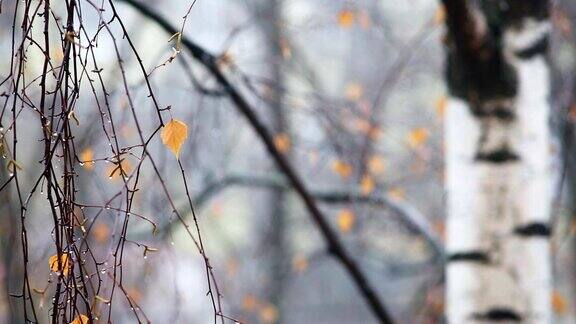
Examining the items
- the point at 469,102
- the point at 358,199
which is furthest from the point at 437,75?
the point at 469,102

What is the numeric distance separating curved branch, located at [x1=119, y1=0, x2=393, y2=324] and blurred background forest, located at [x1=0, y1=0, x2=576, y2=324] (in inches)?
2.3

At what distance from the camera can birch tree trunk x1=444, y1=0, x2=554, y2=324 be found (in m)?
1.89

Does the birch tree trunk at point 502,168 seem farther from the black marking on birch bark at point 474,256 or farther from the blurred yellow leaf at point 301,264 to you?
the blurred yellow leaf at point 301,264

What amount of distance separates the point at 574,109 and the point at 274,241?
9.04 ft

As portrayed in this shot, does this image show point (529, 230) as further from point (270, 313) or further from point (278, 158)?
point (270, 313)

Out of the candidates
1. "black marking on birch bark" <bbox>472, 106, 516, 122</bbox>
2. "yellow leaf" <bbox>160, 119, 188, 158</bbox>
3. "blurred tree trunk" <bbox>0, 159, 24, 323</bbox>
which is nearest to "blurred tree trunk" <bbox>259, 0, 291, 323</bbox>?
"blurred tree trunk" <bbox>0, 159, 24, 323</bbox>

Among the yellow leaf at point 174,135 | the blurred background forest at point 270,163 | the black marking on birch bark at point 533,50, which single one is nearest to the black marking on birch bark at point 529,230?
the black marking on birch bark at point 533,50

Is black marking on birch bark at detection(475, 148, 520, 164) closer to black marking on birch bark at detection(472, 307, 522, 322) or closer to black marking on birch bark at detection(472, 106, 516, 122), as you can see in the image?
black marking on birch bark at detection(472, 106, 516, 122)

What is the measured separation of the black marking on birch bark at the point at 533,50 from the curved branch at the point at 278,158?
67cm

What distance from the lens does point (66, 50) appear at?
89 centimetres

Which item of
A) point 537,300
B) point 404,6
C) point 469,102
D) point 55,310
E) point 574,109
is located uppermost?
point 404,6

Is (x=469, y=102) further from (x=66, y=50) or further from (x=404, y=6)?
(x=404, y=6)

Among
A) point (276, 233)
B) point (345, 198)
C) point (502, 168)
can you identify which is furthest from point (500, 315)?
point (276, 233)

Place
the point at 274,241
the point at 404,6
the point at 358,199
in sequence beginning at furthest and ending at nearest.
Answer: the point at 404,6 → the point at 274,241 → the point at 358,199
